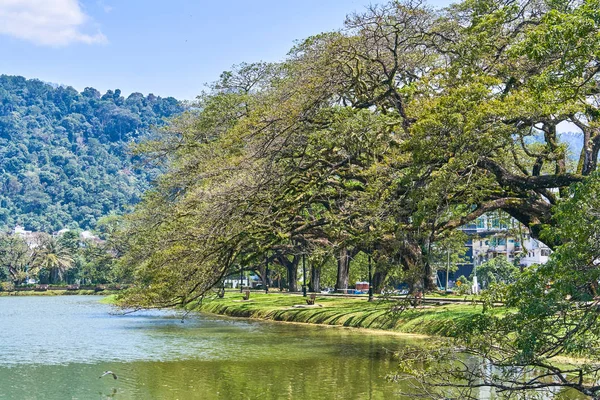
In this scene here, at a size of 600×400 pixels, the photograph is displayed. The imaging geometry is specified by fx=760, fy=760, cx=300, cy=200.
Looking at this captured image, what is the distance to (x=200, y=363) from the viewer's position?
74.7 feet

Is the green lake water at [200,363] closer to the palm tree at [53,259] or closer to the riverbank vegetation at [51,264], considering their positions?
the riverbank vegetation at [51,264]

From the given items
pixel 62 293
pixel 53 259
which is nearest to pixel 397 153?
pixel 62 293

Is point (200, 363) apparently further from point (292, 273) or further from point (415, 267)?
point (292, 273)

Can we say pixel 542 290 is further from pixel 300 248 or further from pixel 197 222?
pixel 300 248

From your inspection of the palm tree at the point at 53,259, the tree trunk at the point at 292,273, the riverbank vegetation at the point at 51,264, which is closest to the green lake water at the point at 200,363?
the tree trunk at the point at 292,273

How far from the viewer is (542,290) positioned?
11562 mm

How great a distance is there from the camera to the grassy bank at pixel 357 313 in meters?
27.7

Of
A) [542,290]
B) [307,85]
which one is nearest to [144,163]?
[307,85]

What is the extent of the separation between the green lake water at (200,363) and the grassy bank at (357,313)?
4.47 feet

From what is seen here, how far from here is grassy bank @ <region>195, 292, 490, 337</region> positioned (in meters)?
27.7

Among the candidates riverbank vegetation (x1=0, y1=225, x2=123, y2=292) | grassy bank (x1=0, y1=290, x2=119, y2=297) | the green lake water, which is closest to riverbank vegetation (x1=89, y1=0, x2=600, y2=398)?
the green lake water

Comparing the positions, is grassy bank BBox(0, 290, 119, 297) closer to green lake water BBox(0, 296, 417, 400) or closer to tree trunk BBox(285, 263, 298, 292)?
tree trunk BBox(285, 263, 298, 292)

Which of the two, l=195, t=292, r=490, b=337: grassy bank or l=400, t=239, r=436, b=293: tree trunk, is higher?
l=400, t=239, r=436, b=293: tree trunk

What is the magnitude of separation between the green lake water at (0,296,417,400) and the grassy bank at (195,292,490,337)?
1.36 meters
